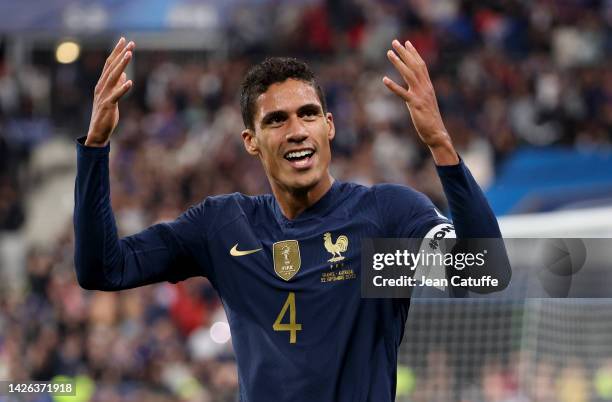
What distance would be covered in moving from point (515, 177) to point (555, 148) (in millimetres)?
1394

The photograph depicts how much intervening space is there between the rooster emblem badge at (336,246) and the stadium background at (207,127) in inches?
206

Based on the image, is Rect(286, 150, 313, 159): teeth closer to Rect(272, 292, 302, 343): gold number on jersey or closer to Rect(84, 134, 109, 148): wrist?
Rect(272, 292, 302, 343): gold number on jersey

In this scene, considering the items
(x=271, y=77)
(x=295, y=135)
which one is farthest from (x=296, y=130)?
(x=271, y=77)

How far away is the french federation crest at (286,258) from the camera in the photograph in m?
3.95

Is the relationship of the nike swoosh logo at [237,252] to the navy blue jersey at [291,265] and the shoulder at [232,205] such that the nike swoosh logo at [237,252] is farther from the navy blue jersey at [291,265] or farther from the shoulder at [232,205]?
the shoulder at [232,205]

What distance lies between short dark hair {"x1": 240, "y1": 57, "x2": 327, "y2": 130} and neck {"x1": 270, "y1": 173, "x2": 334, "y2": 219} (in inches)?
9.5

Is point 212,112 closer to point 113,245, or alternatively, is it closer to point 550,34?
point 550,34

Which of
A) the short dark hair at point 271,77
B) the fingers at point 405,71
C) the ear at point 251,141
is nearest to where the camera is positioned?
the fingers at point 405,71

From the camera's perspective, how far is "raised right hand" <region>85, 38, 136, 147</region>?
3885mm

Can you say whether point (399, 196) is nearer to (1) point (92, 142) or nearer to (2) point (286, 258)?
(2) point (286, 258)

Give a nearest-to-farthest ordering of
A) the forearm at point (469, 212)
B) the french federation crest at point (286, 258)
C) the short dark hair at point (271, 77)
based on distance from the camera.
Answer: the forearm at point (469, 212), the french federation crest at point (286, 258), the short dark hair at point (271, 77)

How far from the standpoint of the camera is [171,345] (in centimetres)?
1155

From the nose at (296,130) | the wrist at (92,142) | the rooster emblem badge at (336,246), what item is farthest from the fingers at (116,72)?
the rooster emblem badge at (336,246)

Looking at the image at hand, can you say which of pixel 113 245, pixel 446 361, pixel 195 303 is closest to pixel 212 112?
pixel 195 303
